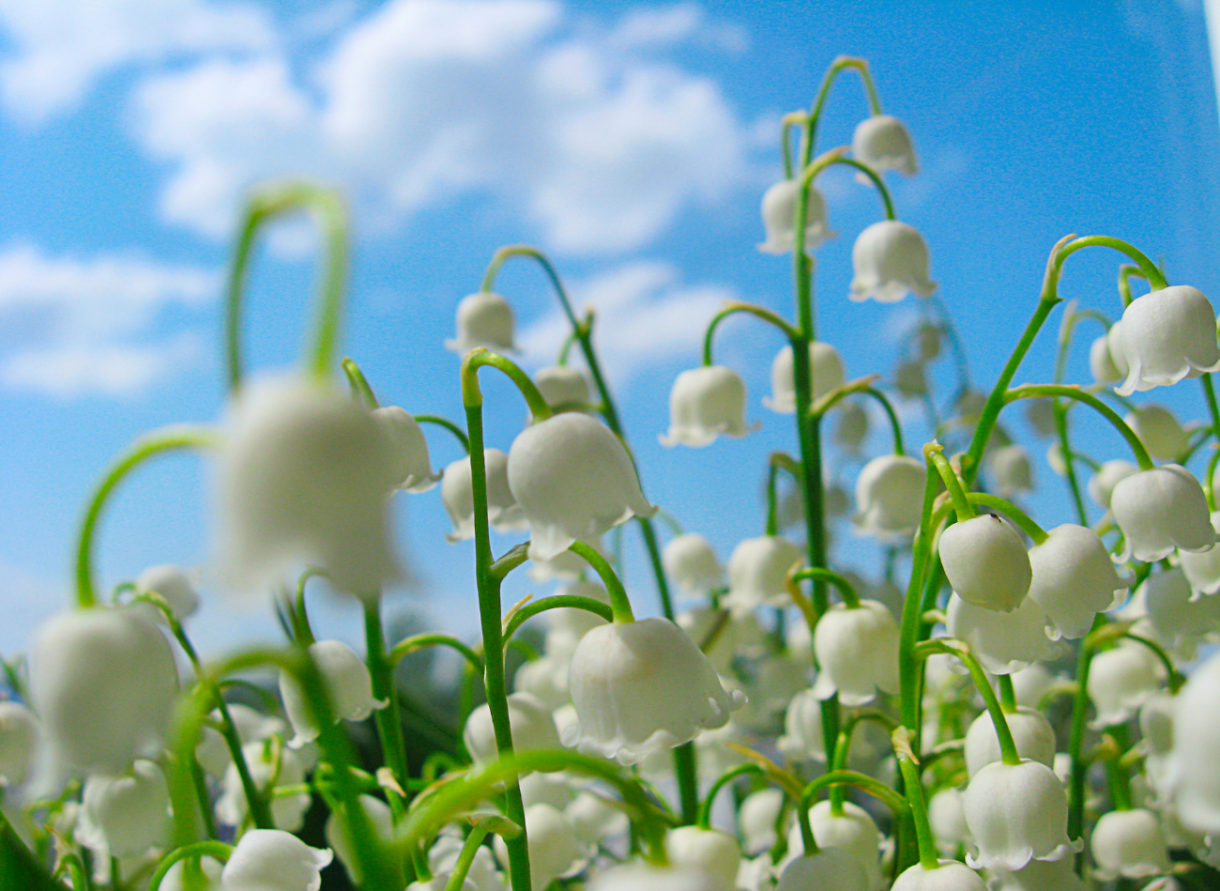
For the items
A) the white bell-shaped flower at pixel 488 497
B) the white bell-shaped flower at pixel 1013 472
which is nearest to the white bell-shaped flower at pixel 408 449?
the white bell-shaped flower at pixel 488 497

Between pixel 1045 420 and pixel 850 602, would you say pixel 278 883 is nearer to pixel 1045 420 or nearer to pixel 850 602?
pixel 850 602

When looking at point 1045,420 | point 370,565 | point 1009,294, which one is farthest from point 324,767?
point 1009,294

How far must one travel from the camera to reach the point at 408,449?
0.45 metres

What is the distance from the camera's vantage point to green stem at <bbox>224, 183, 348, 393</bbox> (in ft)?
0.56

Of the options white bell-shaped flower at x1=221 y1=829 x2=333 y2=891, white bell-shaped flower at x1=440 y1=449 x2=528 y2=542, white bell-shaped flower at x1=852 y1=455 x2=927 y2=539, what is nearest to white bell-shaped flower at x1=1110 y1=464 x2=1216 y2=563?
white bell-shaped flower at x1=852 y1=455 x2=927 y2=539

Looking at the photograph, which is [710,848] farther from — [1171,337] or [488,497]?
[1171,337]

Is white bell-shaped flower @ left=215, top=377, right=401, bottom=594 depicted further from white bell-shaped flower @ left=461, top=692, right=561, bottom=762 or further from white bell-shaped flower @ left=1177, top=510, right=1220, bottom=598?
white bell-shaped flower @ left=1177, top=510, right=1220, bottom=598

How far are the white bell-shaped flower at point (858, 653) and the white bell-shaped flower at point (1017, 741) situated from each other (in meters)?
→ 0.06

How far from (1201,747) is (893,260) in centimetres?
54

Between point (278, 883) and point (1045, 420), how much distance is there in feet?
2.98

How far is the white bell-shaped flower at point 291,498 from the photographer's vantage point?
0.18m

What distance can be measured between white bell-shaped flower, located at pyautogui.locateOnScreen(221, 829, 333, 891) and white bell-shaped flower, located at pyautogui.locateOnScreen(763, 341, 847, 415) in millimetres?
440

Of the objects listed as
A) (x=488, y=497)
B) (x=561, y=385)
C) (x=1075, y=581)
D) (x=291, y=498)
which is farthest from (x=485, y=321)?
(x=291, y=498)

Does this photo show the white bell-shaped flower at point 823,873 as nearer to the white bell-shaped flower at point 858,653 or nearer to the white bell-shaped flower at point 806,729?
the white bell-shaped flower at point 858,653
